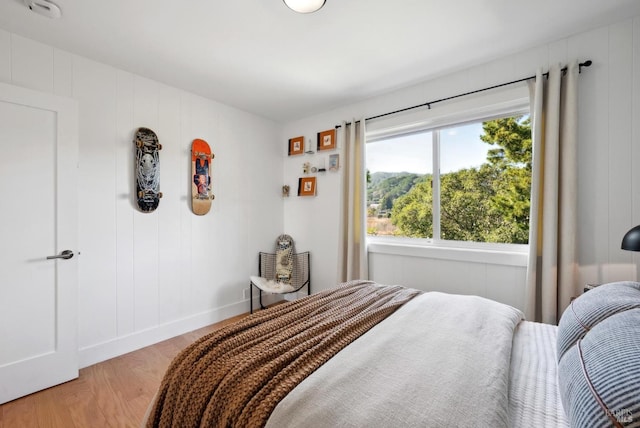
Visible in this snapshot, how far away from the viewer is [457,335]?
1212 millimetres

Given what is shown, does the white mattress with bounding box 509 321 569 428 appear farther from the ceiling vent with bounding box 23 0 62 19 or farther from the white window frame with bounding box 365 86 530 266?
the ceiling vent with bounding box 23 0 62 19

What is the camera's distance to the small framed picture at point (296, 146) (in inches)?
147

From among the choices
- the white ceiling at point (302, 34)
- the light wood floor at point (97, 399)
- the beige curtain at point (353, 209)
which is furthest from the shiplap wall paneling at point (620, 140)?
the light wood floor at point (97, 399)

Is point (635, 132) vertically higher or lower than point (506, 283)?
higher

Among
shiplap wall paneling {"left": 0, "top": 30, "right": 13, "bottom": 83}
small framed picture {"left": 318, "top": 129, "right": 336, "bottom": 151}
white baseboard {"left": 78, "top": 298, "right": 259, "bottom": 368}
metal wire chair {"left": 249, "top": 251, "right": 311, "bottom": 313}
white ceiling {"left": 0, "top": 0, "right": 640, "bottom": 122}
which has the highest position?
white ceiling {"left": 0, "top": 0, "right": 640, "bottom": 122}

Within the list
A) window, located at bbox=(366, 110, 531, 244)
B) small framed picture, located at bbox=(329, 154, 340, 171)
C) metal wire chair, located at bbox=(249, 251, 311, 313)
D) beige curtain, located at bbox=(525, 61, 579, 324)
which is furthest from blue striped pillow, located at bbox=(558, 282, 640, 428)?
metal wire chair, located at bbox=(249, 251, 311, 313)

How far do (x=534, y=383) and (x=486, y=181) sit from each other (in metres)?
1.96

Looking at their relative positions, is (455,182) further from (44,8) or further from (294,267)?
(44,8)

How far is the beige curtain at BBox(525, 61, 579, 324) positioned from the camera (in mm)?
1988

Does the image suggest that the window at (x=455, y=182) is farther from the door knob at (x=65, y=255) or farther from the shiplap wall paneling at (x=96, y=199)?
the door knob at (x=65, y=255)

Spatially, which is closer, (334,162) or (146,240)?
(146,240)

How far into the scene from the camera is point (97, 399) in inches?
76.3

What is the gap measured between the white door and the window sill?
264 cm

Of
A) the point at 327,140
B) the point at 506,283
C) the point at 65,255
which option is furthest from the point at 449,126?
the point at 65,255
